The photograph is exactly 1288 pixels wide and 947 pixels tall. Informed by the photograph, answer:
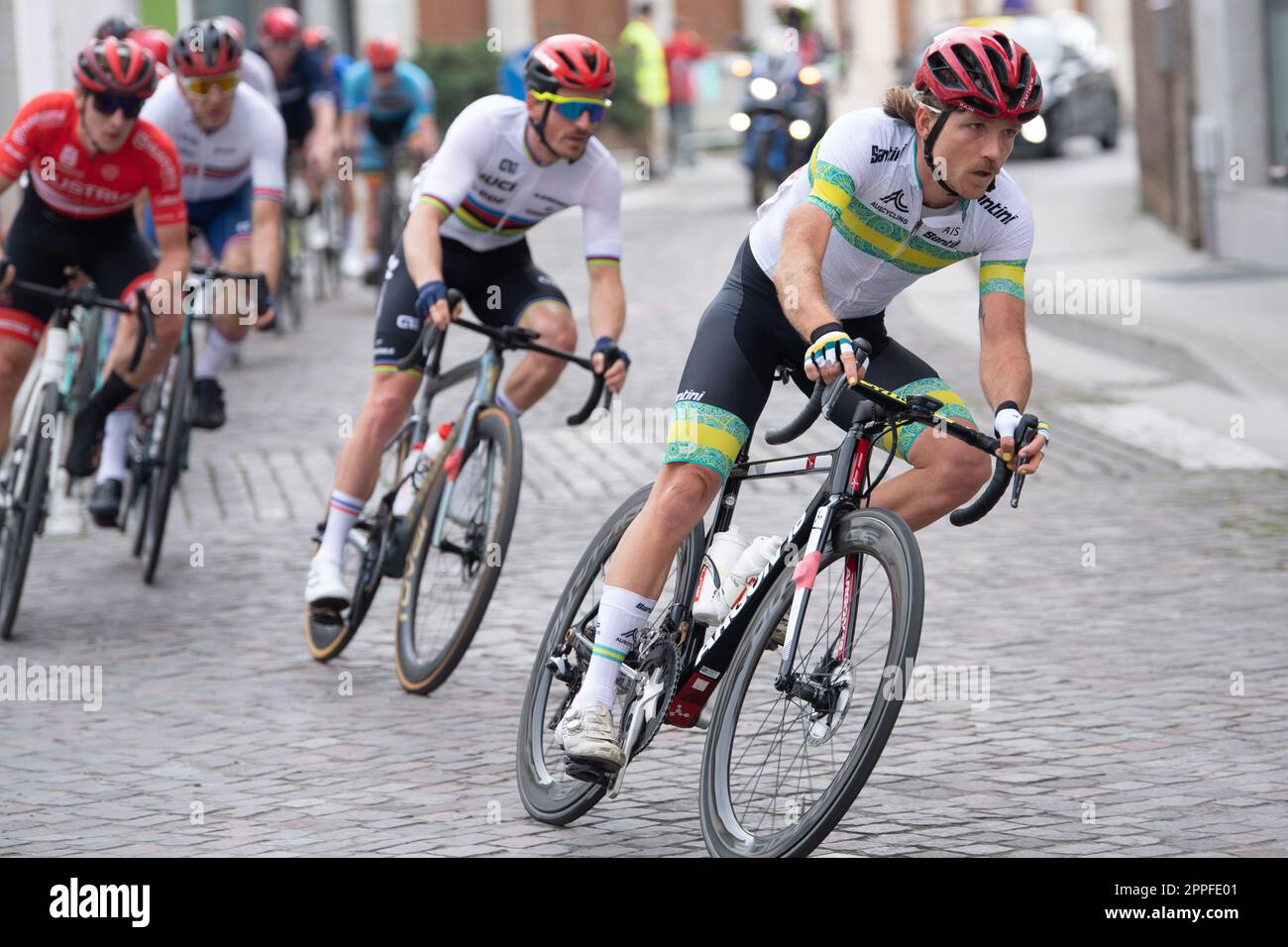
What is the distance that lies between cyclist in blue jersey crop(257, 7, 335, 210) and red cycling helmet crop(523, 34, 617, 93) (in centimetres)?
927

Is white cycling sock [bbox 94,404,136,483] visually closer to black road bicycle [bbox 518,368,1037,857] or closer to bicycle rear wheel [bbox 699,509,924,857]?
black road bicycle [bbox 518,368,1037,857]

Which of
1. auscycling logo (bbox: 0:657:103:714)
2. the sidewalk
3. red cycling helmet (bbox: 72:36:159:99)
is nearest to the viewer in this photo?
auscycling logo (bbox: 0:657:103:714)

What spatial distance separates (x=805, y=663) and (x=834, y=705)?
0.13m

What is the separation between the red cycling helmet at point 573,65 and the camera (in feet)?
20.7

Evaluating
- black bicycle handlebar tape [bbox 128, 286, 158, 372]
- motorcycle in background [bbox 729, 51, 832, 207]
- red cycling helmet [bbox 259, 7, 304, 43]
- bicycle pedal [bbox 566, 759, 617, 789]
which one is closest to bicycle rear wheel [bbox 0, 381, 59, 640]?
black bicycle handlebar tape [bbox 128, 286, 158, 372]

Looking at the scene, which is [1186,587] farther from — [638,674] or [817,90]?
[817,90]

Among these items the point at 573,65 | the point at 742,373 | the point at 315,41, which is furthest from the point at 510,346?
the point at 315,41

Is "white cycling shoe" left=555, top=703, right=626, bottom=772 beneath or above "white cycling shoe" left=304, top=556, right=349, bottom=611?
above

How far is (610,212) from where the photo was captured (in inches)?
267

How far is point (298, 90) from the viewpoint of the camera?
15477 mm

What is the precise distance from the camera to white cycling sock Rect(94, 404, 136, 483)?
849 cm

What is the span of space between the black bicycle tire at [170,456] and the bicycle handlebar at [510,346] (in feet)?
5.89

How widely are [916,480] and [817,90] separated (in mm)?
20018

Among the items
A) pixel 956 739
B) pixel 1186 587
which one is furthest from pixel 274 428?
pixel 956 739
